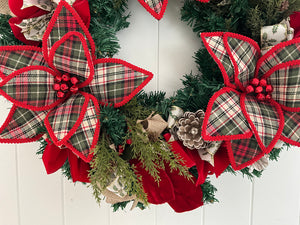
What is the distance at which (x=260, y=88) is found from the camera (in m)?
0.64

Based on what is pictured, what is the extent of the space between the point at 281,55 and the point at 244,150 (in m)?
0.25

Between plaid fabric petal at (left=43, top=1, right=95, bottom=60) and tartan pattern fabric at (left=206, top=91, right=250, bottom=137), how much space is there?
349mm

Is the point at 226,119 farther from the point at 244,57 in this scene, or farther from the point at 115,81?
the point at 115,81

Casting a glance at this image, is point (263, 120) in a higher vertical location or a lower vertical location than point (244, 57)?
lower

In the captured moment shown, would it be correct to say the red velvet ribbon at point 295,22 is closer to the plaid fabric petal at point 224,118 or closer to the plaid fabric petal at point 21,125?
the plaid fabric petal at point 224,118

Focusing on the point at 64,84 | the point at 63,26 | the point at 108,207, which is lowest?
the point at 108,207

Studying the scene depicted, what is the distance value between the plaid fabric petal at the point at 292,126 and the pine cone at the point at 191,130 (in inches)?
8.2

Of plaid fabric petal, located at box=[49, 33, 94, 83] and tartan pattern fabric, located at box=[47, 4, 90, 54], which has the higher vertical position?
tartan pattern fabric, located at box=[47, 4, 90, 54]

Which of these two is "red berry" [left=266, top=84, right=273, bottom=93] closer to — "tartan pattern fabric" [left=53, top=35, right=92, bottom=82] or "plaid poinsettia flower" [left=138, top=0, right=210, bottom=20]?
"plaid poinsettia flower" [left=138, top=0, right=210, bottom=20]

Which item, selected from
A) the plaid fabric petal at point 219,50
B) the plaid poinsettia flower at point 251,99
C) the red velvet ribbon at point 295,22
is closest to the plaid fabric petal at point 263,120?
the plaid poinsettia flower at point 251,99

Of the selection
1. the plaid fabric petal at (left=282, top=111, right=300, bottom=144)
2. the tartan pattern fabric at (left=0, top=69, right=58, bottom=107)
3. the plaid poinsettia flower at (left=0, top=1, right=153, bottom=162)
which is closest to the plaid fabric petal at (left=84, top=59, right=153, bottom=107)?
the plaid poinsettia flower at (left=0, top=1, right=153, bottom=162)

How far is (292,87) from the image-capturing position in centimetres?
Answer: 61

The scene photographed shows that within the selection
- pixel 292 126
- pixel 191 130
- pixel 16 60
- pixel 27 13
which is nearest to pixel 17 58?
pixel 16 60

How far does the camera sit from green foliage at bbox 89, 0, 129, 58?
26.1 inches
